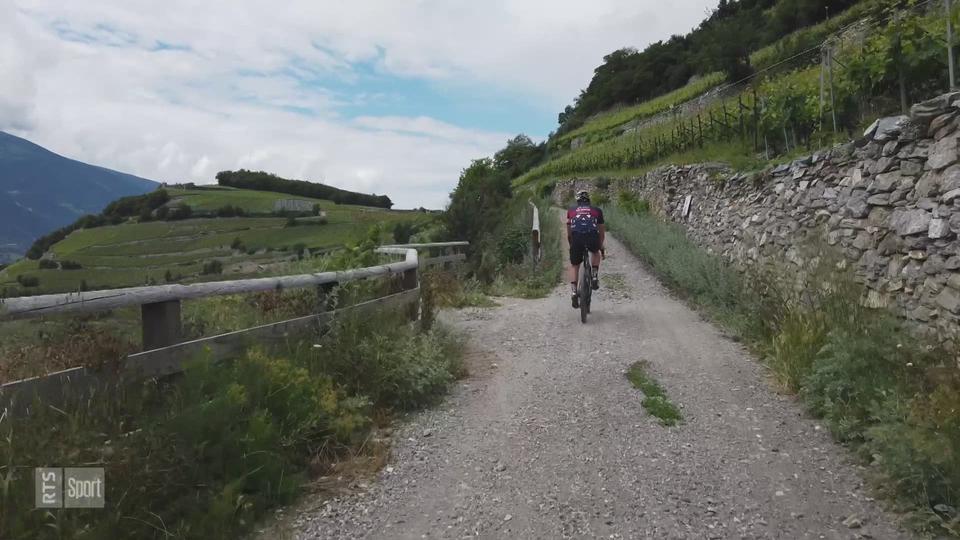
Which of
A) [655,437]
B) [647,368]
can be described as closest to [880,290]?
[647,368]

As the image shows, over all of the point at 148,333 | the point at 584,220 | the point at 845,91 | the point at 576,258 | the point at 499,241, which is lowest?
the point at 148,333

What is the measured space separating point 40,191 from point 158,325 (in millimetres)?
35119

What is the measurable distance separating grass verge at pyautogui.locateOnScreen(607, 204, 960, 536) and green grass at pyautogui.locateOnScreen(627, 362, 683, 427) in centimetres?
109

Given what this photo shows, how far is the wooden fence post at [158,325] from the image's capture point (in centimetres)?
357

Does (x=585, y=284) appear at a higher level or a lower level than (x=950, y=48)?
lower

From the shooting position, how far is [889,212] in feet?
18.1

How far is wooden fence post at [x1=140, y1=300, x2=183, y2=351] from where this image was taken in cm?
357

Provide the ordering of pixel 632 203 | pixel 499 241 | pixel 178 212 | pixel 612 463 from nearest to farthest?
pixel 612 463, pixel 499 241, pixel 178 212, pixel 632 203

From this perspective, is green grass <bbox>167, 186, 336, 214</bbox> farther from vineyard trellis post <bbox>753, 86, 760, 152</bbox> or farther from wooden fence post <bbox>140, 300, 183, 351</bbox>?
wooden fence post <bbox>140, 300, 183, 351</bbox>

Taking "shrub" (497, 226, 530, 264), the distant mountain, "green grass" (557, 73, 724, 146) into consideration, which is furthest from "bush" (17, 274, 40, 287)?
"green grass" (557, 73, 724, 146)

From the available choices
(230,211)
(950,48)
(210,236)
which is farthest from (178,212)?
(950,48)

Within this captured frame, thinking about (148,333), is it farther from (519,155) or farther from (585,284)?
(519,155)

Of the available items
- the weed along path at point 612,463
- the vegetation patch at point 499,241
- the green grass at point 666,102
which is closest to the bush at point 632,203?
the vegetation patch at point 499,241

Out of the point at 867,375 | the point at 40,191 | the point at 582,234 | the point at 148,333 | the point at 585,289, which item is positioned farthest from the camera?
the point at 40,191
